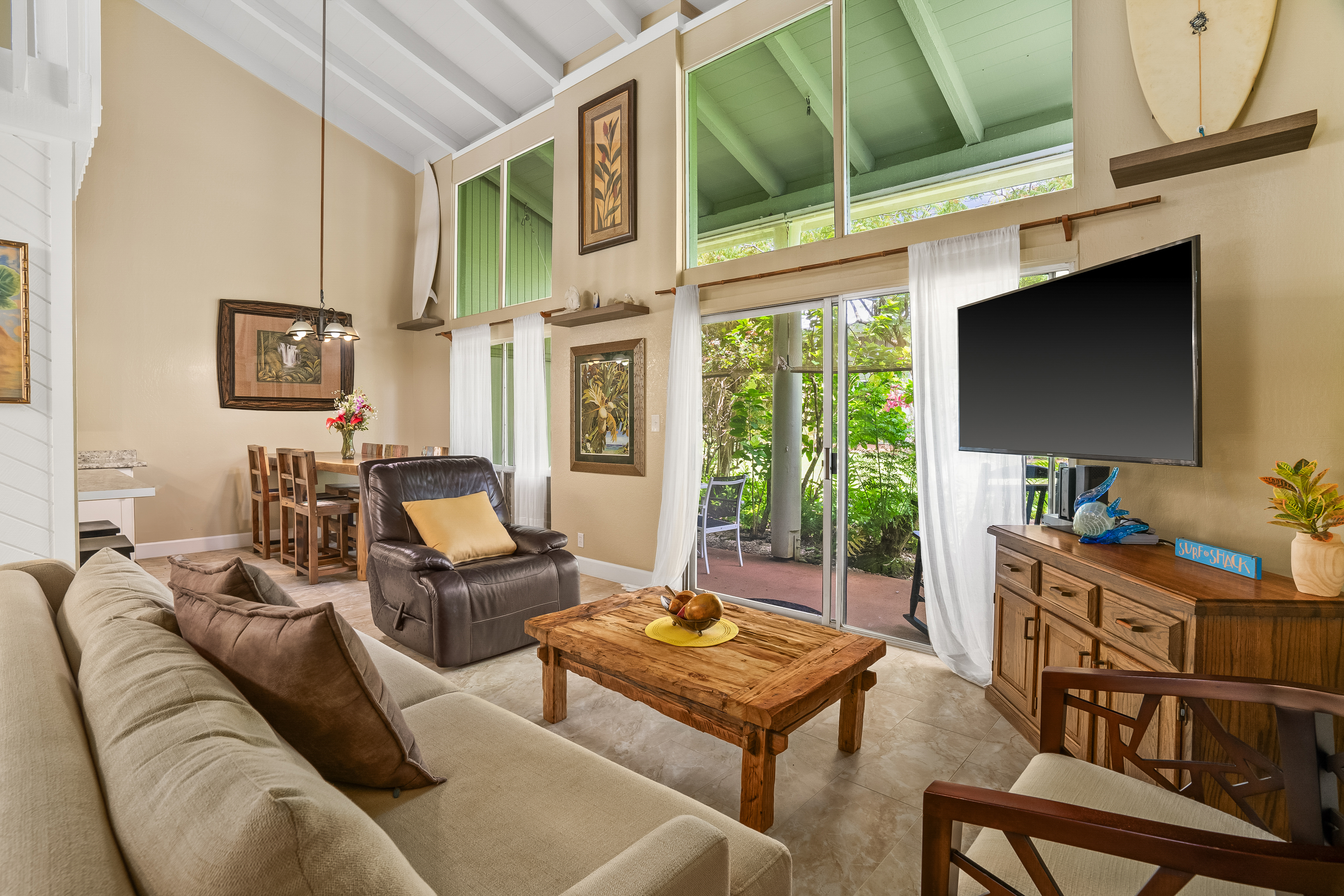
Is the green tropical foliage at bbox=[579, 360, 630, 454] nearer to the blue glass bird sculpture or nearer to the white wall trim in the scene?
the blue glass bird sculpture

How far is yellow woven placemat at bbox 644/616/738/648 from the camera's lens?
2.18 metres

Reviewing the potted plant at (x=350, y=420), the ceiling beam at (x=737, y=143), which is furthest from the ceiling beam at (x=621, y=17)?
the potted plant at (x=350, y=420)

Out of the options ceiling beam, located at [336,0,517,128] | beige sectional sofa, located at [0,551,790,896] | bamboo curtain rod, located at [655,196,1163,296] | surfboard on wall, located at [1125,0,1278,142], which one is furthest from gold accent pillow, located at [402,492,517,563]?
ceiling beam, located at [336,0,517,128]

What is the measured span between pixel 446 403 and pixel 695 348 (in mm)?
3509

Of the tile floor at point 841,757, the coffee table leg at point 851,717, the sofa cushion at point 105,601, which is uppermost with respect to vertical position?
the sofa cushion at point 105,601

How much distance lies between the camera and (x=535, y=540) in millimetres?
3523

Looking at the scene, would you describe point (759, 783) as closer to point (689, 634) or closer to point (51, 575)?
point (689, 634)

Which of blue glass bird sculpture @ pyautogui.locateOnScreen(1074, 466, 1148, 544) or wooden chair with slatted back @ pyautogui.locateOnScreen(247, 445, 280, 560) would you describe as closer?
blue glass bird sculpture @ pyautogui.locateOnScreen(1074, 466, 1148, 544)

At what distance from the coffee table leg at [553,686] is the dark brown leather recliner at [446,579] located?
726 mm

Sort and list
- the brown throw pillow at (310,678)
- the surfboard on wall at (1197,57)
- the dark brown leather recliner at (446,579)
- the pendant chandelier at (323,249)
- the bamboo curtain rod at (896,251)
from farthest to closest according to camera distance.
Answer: the pendant chandelier at (323,249)
the dark brown leather recliner at (446,579)
the bamboo curtain rod at (896,251)
the surfboard on wall at (1197,57)
the brown throw pillow at (310,678)

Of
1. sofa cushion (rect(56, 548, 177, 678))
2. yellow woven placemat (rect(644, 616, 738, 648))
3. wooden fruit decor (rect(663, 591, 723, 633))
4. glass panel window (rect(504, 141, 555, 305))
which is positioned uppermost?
glass panel window (rect(504, 141, 555, 305))

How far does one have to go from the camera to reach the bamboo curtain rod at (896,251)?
105 inches

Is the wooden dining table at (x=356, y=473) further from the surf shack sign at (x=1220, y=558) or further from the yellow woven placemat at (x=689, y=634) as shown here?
the surf shack sign at (x=1220, y=558)

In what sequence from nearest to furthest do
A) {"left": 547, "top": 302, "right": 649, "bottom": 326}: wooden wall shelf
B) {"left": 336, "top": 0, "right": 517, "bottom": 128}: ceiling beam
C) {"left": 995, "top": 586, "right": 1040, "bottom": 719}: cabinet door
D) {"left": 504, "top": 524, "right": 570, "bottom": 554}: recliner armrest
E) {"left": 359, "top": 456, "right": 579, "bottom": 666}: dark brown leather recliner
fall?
1. {"left": 995, "top": 586, "right": 1040, "bottom": 719}: cabinet door
2. {"left": 359, "top": 456, "right": 579, "bottom": 666}: dark brown leather recliner
3. {"left": 504, "top": 524, "right": 570, "bottom": 554}: recliner armrest
4. {"left": 547, "top": 302, "right": 649, "bottom": 326}: wooden wall shelf
5. {"left": 336, "top": 0, "right": 517, "bottom": 128}: ceiling beam
